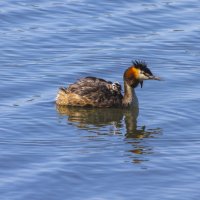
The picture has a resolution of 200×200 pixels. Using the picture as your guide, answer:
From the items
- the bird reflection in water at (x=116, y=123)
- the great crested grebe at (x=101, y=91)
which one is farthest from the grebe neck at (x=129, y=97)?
the bird reflection in water at (x=116, y=123)

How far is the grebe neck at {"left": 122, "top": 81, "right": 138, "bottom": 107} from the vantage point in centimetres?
1866

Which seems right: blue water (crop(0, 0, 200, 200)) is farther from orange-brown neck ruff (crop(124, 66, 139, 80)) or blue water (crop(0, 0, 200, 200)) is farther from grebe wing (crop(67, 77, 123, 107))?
orange-brown neck ruff (crop(124, 66, 139, 80))

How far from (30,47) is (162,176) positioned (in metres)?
8.50

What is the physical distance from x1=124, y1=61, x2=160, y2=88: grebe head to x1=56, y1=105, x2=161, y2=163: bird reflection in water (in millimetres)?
608

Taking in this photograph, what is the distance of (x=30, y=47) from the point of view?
2200 cm

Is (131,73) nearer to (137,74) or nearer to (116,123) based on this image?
(137,74)

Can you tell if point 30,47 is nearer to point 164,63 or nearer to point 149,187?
point 164,63

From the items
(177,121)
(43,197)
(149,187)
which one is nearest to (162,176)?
(149,187)

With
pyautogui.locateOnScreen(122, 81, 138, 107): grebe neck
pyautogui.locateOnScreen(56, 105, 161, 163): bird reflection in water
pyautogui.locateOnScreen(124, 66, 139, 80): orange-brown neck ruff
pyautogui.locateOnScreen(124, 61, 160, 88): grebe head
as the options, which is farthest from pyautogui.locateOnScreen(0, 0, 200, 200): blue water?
pyautogui.locateOnScreen(124, 66, 139, 80): orange-brown neck ruff

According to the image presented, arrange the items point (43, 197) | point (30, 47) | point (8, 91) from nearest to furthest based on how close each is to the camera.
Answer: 1. point (43, 197)
2. point (8, 91)
3. point (30, 47)

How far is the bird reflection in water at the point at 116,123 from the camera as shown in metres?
16.0

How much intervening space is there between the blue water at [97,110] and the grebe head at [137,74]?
Answer: 367mm

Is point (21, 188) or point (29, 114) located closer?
point (21, 188)

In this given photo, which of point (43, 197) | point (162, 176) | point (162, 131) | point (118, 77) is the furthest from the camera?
Answer: point (118, 77)
